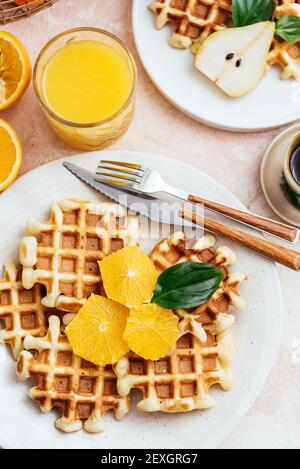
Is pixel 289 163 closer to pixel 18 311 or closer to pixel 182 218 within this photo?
pixel 182 218

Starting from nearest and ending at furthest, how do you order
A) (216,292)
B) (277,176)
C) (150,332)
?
(150,332)
(216,292)
(277,176)

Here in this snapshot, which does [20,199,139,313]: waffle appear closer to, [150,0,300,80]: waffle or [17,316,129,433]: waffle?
[17,316,129,433]: waffle

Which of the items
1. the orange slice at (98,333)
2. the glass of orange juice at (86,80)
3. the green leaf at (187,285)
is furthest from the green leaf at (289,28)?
the orange slice at (98,333)

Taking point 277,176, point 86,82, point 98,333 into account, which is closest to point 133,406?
point 98,333

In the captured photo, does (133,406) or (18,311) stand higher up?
(18,311)

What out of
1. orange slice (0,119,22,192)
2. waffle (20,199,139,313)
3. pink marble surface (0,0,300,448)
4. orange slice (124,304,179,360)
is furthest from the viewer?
pink marble surface (0,0,300,448)

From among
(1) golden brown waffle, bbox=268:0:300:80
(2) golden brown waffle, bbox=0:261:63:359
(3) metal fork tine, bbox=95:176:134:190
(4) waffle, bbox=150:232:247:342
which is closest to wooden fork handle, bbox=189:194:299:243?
(4) waffle, bbox=150:232:247:342

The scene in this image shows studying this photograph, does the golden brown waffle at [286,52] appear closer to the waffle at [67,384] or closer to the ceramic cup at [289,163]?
the ceramic cup at [289,163]
